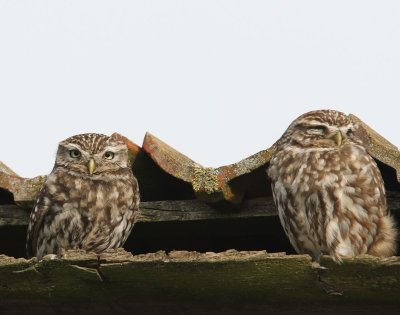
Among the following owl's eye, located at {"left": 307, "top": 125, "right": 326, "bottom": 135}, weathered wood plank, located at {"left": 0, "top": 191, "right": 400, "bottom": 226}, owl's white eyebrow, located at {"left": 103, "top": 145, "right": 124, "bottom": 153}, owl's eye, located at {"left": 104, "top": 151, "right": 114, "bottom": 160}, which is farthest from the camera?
owl's eye, located at {"left": 104, "top": 151, "right": 114, "bottom": 160}

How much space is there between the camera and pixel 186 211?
15.6 ft

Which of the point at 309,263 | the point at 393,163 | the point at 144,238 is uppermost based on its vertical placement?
the point at 393,163

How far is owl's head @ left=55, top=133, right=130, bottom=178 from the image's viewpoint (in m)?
5.98

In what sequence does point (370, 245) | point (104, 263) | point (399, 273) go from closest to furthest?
point (399, 273) < point (104, 263) < point (370, 245)

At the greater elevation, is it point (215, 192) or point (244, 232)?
point (215, 192)

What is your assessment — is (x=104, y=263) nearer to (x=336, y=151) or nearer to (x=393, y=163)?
(x=393, y=163)

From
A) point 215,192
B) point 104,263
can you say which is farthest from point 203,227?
point 104,263

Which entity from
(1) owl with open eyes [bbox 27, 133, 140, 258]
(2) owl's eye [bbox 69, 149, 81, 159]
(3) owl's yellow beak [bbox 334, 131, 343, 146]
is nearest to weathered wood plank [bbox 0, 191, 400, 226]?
(1) owl with open eyes [bbox 27, 133, 140, 258]

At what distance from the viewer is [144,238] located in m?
5.62

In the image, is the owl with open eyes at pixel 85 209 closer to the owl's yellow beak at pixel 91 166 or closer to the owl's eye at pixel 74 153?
the owl's yellow beak at pixel 91 166

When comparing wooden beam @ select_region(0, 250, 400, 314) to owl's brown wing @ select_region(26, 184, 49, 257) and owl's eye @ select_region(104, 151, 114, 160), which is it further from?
owl's eye @ select_region(104, 151, 114, 160)

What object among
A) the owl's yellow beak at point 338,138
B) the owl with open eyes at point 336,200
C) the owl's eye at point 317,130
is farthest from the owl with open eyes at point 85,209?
the owl's yellow beak at point 338,138

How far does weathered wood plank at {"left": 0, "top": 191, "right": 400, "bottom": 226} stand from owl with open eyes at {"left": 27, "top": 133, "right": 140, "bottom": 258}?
22cm

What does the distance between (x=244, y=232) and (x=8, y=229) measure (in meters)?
1.39
